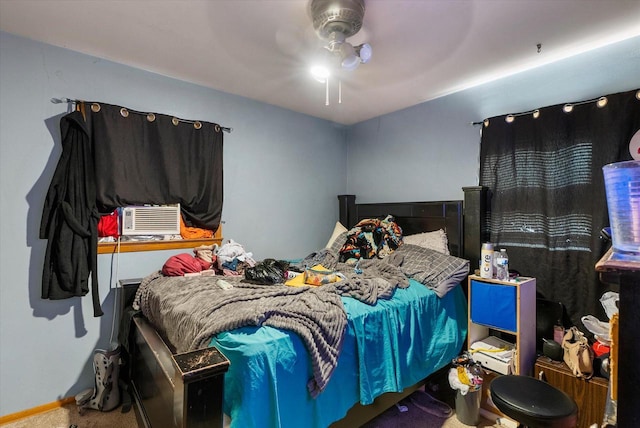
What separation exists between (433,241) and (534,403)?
4.96 ft

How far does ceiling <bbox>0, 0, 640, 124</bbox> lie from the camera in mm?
1741

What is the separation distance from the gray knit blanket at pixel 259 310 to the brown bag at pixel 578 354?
3.71 ft

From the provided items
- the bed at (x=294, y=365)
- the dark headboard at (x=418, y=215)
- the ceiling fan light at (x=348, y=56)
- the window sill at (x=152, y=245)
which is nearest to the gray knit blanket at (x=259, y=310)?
the bed at (x=294, y=365)

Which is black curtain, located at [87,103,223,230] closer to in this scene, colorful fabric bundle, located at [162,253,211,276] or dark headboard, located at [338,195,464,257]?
colorful fabric bundle, located at [162,253,211,276]

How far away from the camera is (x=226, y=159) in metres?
3.01

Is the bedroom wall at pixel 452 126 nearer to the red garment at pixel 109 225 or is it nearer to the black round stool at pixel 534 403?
the black round stool at pixel 534 403

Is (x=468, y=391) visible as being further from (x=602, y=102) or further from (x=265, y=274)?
(x=602, y=102)

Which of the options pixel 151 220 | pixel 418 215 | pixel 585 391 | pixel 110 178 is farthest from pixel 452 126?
pixel 110 178

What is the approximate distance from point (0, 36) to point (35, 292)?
5.73ft

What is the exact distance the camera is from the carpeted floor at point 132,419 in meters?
1.98

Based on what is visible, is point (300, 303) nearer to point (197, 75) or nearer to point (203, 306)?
point (203, 306)

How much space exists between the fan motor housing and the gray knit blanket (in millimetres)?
1491

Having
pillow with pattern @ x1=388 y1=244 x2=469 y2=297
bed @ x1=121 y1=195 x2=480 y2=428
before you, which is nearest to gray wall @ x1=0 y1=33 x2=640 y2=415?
bed @ x1=121 y1=195 x2=480 y2=428

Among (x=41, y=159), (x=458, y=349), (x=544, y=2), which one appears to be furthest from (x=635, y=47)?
(x=41, y=159)
